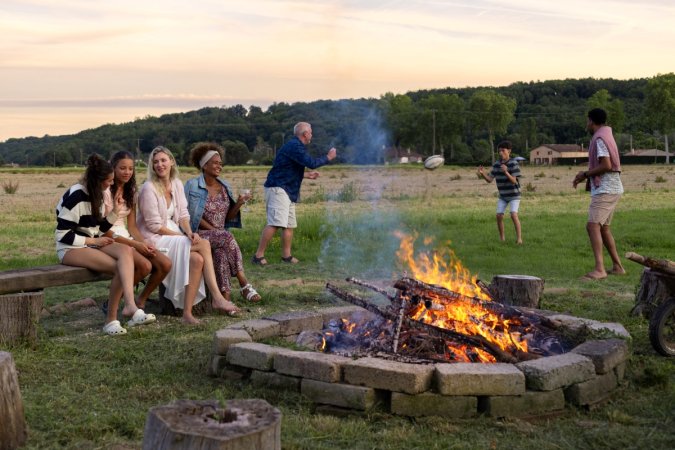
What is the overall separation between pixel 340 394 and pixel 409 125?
19.2 feet

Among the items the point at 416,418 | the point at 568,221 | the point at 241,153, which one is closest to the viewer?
the point at 416,418

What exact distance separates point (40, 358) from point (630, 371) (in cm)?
451

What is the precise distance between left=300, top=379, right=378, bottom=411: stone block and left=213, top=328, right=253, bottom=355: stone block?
0.80m

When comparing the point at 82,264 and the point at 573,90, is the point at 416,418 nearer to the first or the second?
the point at 82,264

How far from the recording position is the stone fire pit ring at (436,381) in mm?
4707

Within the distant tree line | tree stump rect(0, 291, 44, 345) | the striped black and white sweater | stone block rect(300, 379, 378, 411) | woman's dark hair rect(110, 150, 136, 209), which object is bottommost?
stone block rect(300, 379, 378, 411)

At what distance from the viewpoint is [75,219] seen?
7191 mm

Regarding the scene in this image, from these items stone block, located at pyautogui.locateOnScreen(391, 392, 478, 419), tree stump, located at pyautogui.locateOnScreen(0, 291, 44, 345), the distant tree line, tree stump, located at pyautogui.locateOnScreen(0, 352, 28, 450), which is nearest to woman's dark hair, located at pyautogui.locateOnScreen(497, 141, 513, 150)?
the distant tree line

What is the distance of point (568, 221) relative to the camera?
16.4 m

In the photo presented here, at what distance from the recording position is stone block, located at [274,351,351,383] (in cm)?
488

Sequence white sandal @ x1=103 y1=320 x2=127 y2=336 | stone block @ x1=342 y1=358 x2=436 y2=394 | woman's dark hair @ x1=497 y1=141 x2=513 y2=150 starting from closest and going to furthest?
stone block @ x1=342 y1=358 x2=436 y2=394 < white sandal @ x1=103 y1=320 x2=127 y2=336 < woman's dark hair @ x1=497 y1=141 x2=513 y2=150

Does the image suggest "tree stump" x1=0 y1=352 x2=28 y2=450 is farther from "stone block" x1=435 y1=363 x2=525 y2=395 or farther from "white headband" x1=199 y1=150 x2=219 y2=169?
"white headband" x1=199 y1=150 x2=219 y2=169

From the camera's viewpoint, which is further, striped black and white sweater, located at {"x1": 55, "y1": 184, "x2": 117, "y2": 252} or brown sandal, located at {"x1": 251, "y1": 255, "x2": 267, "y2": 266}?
brown sandal, located at {"x1": 251, "y1": 255, "x2": 267, "y2": 266}

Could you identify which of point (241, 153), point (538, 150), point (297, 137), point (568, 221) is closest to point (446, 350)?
point (297, 137)
